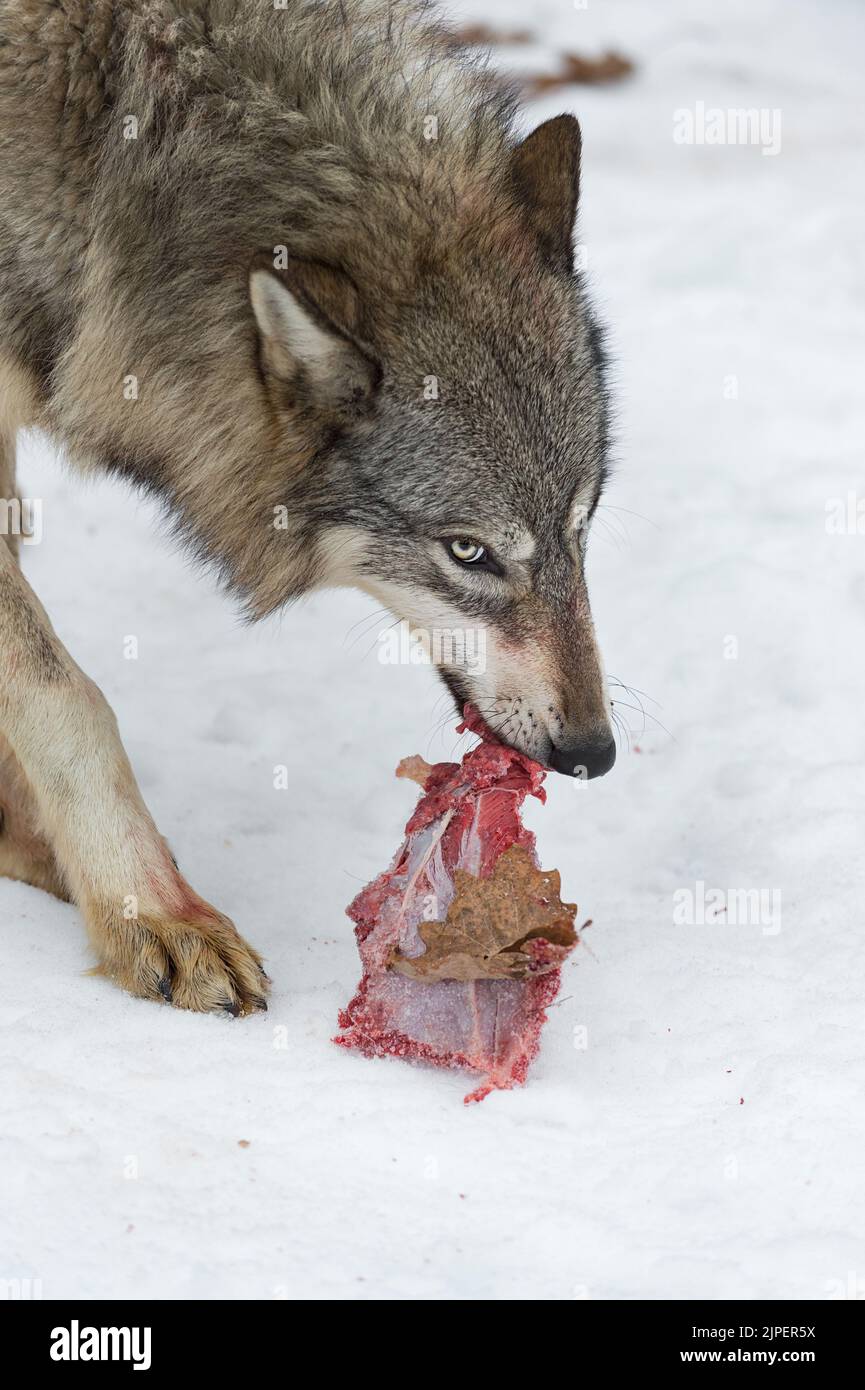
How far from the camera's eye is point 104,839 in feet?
13.1

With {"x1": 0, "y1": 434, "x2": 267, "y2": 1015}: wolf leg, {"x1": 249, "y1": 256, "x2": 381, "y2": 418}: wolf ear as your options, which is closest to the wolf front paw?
{"x1": 0, "y1": 434, "x2": 267, "y2": 1015}: wolf leg

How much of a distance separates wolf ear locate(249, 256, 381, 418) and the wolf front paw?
1348 millimetres

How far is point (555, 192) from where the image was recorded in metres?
4.04

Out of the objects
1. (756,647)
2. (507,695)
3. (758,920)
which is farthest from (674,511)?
(507,695)

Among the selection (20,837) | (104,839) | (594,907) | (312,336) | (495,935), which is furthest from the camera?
(594,907)

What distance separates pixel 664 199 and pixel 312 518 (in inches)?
234

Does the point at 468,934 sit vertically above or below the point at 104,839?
below

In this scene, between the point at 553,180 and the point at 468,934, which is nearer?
the point at 468,934

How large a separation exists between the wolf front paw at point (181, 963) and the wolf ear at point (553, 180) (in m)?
1.94

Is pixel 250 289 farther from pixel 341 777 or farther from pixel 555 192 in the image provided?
pixel 341 777

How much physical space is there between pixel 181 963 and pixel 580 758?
1112 mm

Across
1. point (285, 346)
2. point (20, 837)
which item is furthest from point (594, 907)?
point (285, 346)

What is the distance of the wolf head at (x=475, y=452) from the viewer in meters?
3.66

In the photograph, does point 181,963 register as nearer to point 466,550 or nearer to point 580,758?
point 580,758
